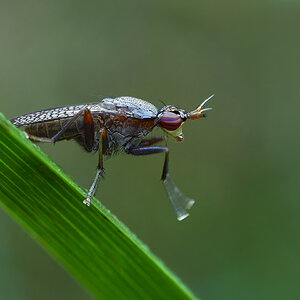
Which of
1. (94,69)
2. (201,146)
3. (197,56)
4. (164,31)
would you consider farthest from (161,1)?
(201,146)

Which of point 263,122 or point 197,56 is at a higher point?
point 197,56

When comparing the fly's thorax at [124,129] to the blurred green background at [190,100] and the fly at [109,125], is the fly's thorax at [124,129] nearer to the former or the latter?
the fly at [109,125]

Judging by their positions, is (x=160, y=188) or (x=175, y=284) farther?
(x=160, y=188)

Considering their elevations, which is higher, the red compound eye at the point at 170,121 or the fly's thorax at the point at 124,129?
the fly's thorax at the point at 124,129

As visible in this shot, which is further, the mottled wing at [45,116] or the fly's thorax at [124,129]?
the fly's thorax at [124,129]

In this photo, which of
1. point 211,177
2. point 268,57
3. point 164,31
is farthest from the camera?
point 164,31

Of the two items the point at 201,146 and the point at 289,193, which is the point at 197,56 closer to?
the point at 201,146

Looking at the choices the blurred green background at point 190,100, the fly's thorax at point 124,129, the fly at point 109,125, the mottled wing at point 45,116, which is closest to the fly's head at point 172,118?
the fly at point 109,125

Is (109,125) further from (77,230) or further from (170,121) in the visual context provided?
(77,230)
